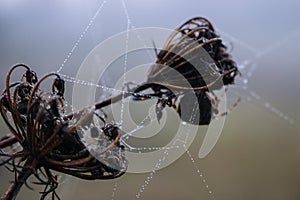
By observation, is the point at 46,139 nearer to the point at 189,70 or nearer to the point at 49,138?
the point at 49,138

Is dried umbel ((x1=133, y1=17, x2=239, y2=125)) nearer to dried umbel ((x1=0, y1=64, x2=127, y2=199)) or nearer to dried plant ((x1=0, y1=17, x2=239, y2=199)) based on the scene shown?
dried plant ((x1=0, y1=17, x2=239, y2=199))

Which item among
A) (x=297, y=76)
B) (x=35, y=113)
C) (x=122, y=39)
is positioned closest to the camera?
(x=35, y=113)

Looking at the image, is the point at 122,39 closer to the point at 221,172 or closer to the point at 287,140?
the point at 221,172

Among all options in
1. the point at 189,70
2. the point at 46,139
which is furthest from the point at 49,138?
the point at 189,70

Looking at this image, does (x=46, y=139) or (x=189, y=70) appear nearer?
(x=46, y=139)

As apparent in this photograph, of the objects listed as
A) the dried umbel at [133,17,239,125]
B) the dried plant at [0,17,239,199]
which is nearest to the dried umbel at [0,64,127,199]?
the dried plant at [0,17,239,199]

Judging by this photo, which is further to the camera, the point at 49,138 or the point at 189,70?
the point at 189,70

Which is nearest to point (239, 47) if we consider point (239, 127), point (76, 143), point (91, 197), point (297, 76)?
point (239, 127)
